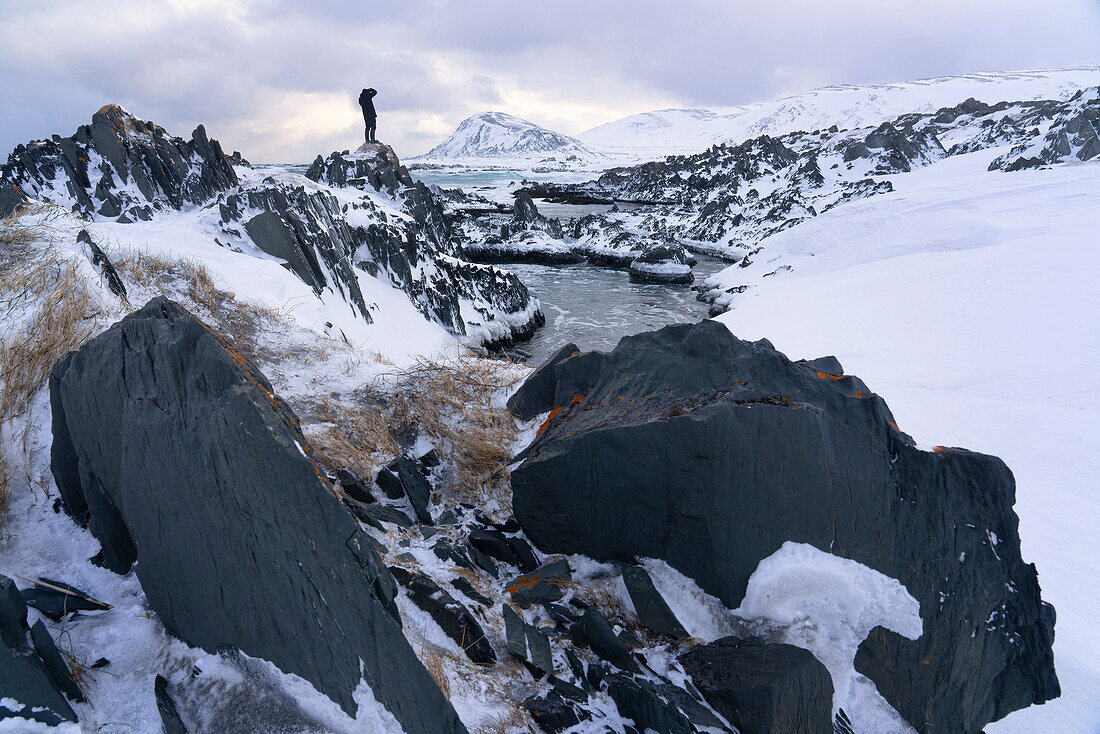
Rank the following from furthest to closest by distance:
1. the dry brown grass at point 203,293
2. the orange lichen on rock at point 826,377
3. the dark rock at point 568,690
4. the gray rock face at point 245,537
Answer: the dry brown grass at point 203,293
the orange lichen on rock at point 826,377
the dark rock at point 568,690
the gray rock face at point 245,537

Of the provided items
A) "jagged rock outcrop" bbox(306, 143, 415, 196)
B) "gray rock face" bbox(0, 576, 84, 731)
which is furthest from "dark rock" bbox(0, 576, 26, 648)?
"jagged rock outcrop" bbox(306, 143, 415, 196)

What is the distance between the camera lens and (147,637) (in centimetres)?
225

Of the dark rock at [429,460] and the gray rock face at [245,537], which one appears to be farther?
Answer: the dark rock at [429,460]

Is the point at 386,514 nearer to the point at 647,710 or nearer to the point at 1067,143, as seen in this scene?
the point at 647,710

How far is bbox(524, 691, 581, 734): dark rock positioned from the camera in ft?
7.89

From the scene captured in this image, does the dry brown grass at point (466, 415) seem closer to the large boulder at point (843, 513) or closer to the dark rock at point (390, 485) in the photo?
the dark rock at point (390, 485)

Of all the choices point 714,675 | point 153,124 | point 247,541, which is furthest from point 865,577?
point 153,124

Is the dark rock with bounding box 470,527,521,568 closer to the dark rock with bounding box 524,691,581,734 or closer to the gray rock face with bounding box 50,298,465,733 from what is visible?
the dark rock with bounding box 524,691,581,734

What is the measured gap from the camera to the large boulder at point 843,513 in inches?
116

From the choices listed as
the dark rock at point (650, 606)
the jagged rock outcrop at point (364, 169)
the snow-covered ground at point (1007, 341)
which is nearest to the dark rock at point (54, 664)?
the dark rock at point (650, 606)

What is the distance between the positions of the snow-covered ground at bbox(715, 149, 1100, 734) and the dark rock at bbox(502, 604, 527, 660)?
10.1 ft

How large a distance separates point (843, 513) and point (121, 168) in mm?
20298

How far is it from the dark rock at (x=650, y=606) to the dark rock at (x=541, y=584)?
422 mm

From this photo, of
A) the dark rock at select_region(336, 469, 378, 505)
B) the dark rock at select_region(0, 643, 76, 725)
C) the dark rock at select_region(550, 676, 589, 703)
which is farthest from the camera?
the dark rock at select_region(336, 469, 378, 505)
